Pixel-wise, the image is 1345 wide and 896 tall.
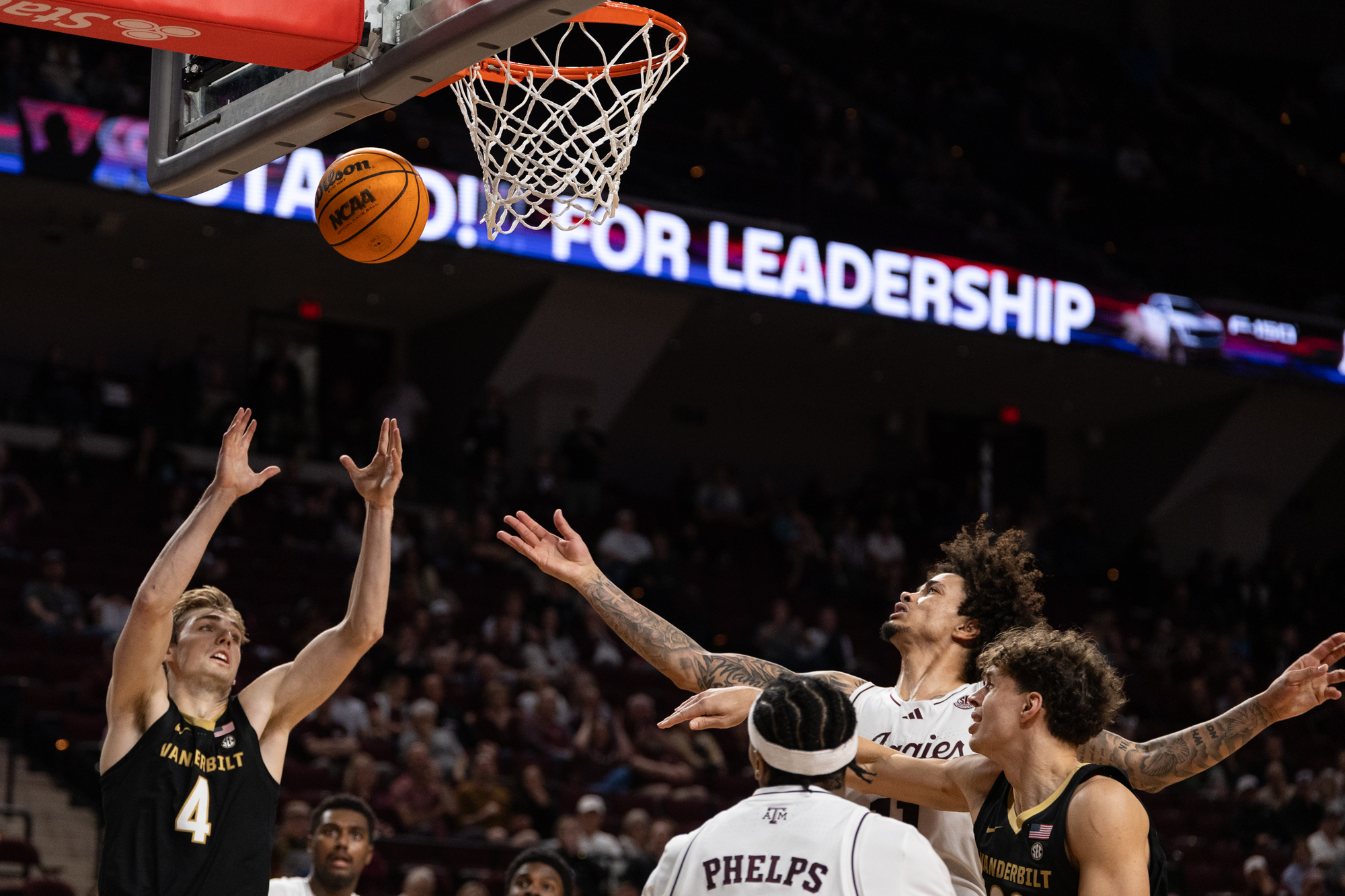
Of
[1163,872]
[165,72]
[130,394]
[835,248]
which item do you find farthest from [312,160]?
[1163,872]

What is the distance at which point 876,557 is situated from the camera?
1648 cm

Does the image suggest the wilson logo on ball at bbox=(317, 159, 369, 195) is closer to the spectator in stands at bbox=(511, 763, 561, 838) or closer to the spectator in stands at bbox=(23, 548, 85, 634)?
the spectator in stands at bbox=(511, 763, 561, 838)

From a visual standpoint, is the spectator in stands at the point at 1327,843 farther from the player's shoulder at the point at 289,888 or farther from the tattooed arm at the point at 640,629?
the tattooed arm at the point at 640,629

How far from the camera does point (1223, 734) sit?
3908 millimetres

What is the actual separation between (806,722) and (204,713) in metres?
1.81

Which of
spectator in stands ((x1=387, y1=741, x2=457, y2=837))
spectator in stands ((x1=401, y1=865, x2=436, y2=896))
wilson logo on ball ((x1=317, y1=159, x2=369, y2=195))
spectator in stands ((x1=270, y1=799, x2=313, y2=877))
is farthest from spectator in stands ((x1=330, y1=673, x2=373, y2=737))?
wilson logo on ball ((x1=317, y1=159, x2=369, y2=195))

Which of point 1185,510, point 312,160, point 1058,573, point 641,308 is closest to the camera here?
point 312,160

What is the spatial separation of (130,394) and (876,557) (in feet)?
24.7

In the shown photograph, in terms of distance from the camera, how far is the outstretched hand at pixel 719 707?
3586 millimetres

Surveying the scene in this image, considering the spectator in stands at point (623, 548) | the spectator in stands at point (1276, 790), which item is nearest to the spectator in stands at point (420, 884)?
the spectator in stands at point (623, 548)

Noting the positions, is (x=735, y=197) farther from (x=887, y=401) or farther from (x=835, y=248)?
(x=887, y=401)

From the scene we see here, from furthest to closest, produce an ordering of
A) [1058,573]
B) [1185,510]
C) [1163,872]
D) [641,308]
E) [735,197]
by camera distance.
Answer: [1185,510] → [1058,573] → [641,308] → [735,197] → [1163,872]

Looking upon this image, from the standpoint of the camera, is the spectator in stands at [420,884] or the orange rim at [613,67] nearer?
the orange rim at [613,67]

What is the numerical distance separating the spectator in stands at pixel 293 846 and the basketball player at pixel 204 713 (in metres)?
4.01
